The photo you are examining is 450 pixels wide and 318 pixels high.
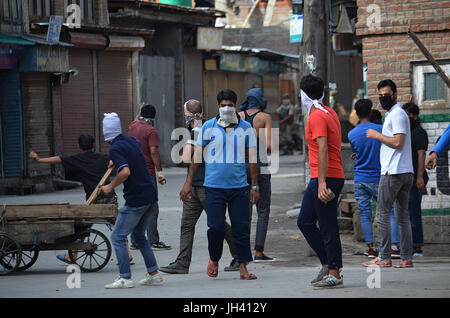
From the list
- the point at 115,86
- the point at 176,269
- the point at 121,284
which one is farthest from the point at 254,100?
the point at 115,86

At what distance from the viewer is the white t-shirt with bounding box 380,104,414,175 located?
347 inches

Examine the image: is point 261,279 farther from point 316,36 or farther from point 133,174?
point 316,36

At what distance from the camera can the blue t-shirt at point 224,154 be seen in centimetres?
839

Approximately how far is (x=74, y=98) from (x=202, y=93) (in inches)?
307

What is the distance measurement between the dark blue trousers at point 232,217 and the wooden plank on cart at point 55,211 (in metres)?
1.20

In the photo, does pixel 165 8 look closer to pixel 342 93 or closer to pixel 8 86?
pixel 8 86

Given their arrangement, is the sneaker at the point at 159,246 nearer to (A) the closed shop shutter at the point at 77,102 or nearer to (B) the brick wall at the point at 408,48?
(B) the brick wall at the point at 408,48

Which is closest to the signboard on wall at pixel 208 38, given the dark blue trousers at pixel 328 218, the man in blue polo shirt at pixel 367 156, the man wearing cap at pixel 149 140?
the man wearing cap at pixel 149 140

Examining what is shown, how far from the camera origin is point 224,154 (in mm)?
8398

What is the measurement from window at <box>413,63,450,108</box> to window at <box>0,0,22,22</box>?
35.6ft

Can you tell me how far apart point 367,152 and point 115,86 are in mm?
13984

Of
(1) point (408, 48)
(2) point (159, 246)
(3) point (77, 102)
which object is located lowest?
(2) point (159, 246)

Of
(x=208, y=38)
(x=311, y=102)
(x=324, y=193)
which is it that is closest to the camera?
(x=324, y=193)
